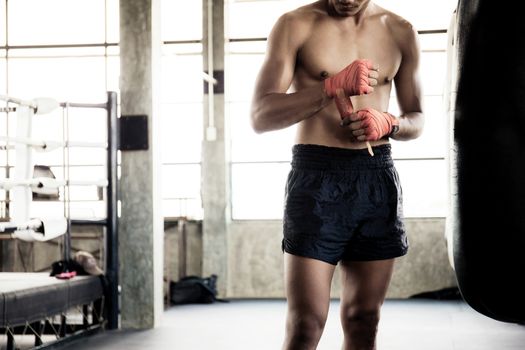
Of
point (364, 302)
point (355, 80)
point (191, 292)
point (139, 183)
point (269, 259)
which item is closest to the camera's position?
point (355, 80)

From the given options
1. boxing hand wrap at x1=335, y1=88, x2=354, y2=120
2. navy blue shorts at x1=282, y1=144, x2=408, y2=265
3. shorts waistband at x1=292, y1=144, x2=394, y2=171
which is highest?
boxing hand wrap at x1=335, y1=88, x2=354, y2=120

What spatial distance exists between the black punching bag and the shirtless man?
3.60 ft

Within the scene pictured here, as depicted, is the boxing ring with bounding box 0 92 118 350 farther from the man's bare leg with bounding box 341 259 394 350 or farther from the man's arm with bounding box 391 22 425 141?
the man's arm with bounding box 391 22 425 141

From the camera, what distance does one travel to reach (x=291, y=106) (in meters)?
1.77

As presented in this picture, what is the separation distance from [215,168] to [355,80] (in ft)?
19.5

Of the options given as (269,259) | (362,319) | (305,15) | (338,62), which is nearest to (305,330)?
(362,319)

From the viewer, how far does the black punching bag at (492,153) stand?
2.05 feet

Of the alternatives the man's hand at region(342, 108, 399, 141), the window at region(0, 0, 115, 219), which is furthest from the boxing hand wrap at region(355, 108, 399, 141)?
the window at region(0, 0, 115, 219)

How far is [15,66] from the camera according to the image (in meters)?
7.94

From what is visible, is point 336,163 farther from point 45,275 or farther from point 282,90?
point 45,275

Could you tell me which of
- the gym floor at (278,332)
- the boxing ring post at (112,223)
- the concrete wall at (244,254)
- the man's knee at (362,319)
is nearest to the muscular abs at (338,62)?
the man's knee at (362,319)

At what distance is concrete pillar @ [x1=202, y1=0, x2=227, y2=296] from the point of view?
752 cm

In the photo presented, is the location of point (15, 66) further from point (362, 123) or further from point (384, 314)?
point (362, 123)

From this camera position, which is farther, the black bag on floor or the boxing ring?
the black bag on floor
